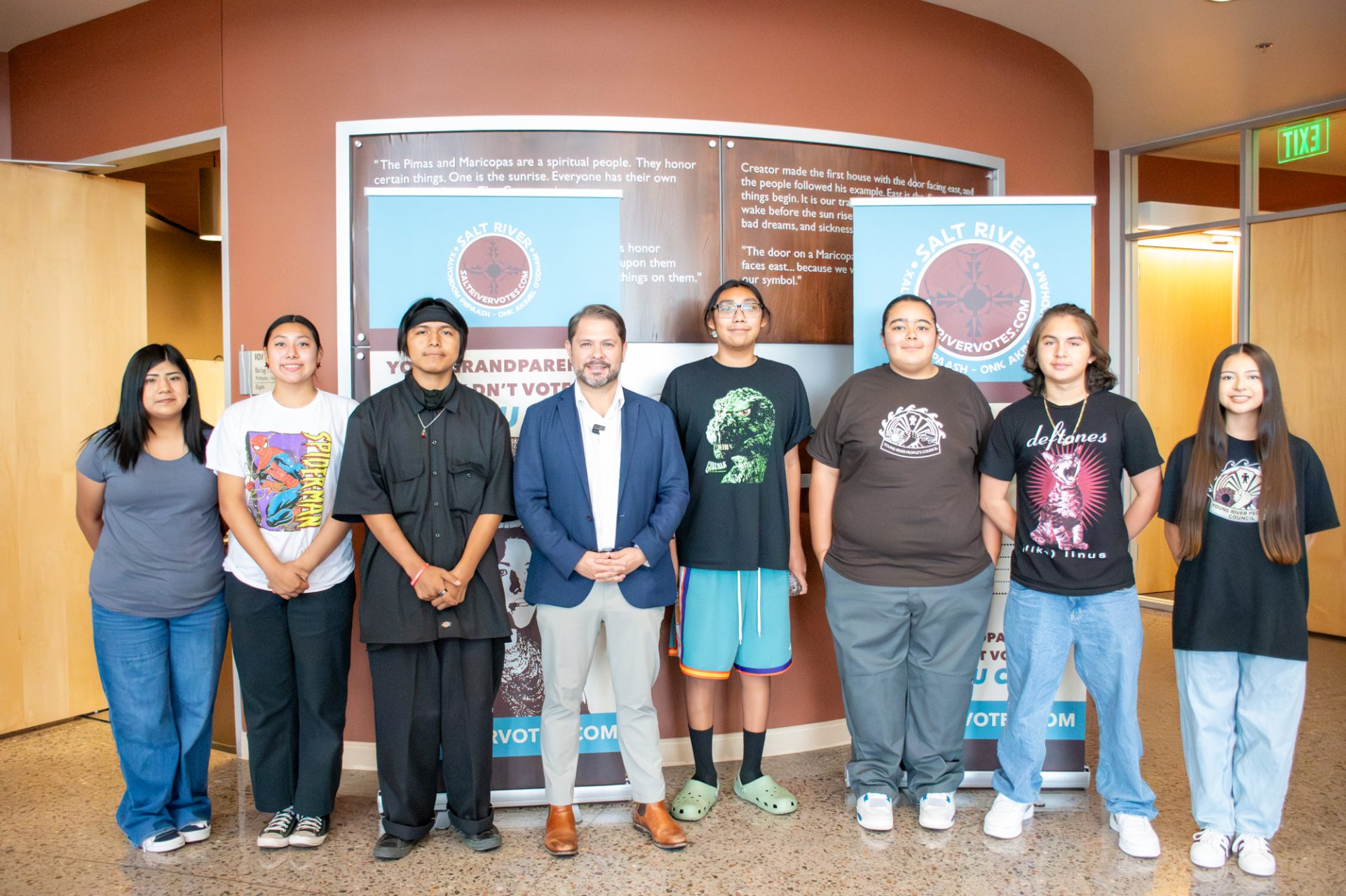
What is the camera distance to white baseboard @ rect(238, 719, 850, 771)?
353cm

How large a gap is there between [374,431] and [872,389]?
161 centimetres

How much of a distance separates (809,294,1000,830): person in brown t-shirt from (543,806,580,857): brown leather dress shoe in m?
0.94

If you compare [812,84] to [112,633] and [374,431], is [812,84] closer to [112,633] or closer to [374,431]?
[374,431]

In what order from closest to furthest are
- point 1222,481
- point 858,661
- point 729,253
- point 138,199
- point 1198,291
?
point 1222,481
point 858,661
point 729,253
point 138,199
point 1198,291

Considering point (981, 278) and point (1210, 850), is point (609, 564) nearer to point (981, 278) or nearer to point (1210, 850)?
point (981, 278)

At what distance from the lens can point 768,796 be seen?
3111 mm

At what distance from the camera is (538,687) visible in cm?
321

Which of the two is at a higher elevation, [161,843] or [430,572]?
[430,572]

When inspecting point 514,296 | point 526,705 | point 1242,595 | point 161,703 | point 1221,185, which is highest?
point 1221,185

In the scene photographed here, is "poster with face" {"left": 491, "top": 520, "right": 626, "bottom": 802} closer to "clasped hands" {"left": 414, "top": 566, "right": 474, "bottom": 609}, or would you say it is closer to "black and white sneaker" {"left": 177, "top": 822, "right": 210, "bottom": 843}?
"clasped hands" {"left": 414, "top": 566, "right": 474, "bottom": 609}

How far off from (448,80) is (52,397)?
2317mm

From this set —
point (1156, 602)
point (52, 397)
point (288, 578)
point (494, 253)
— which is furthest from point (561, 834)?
point (1156, 602)

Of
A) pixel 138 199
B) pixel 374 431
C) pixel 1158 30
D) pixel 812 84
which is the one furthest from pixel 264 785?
pixel 1158 30

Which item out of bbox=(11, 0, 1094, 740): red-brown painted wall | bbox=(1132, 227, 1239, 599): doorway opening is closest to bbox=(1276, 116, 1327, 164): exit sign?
bbox=(1132, 227, 1239, 599): doorway opening
